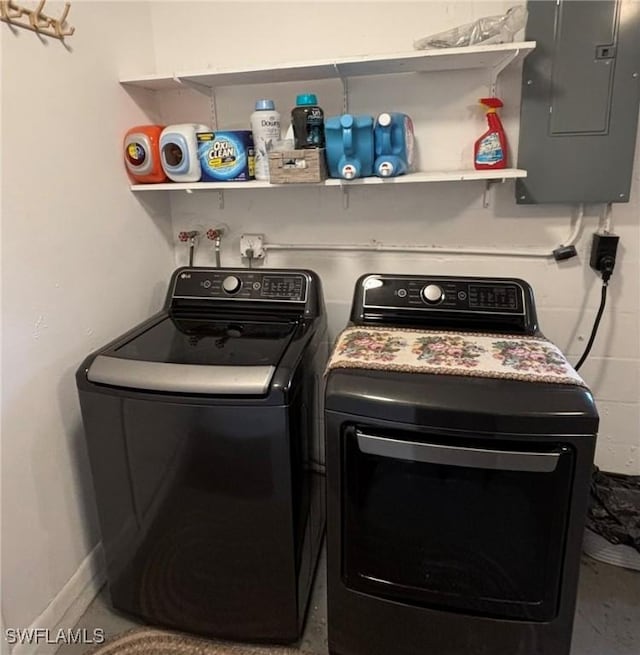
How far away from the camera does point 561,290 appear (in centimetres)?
180

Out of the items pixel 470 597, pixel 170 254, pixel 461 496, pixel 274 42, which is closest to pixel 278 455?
pixel 461 496

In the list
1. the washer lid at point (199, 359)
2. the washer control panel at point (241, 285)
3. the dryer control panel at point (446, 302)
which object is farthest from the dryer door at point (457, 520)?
the washer control panel at point (241, 285)

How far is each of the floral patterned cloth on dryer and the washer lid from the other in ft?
0.60

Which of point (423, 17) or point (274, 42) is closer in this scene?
point (423, 17)

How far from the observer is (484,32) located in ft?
4.91

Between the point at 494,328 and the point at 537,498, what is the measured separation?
542mm

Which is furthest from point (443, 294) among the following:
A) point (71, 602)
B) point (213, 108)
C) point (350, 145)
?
point (71, 602)

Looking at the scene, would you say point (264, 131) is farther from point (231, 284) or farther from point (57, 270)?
point (57, 270)

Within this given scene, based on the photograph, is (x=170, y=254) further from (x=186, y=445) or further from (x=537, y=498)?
(x=537, y=498)

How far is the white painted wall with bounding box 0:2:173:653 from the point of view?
1308mm

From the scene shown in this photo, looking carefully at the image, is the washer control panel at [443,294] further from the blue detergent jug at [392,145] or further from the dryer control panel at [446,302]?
the blue detergent jug at [392,145]

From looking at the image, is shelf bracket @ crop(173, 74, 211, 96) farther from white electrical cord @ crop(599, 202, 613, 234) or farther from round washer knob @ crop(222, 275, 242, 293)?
white electrical cord @ crop(599, 202, 613, 234)

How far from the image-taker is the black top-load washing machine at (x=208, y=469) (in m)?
1.28

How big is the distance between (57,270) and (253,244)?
2.36ft
